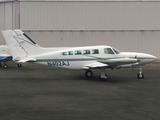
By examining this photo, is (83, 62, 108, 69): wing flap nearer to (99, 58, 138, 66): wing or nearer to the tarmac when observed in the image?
(99, 58, 138, 66): wing

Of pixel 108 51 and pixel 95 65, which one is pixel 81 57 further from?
pixel 108 51

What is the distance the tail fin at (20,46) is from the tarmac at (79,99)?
58.9 inches

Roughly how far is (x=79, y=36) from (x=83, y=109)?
23588 millimetres

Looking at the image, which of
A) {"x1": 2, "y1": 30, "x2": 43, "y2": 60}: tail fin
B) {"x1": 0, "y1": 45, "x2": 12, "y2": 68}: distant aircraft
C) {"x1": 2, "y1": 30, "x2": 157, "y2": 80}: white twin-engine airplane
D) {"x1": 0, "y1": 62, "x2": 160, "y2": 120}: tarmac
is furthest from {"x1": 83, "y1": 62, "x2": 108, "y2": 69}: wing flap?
{"x1": 0, "y1": 45, "x2": 12, "y2": 68}: distant aircraft

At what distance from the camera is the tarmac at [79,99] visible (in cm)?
1066

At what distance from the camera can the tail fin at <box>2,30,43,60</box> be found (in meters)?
19.8

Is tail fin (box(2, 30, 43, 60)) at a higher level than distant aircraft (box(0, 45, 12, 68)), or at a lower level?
higher

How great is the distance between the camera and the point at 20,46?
1986cm

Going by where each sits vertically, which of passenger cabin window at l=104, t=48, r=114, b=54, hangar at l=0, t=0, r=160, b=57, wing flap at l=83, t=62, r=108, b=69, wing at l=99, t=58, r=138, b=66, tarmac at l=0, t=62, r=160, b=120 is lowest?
tarmac at l=0, t=62, r=160, b=120

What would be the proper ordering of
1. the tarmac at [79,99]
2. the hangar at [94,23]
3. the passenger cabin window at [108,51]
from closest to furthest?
the tarmac at [79,99]
the passenger cabin window at [108,51]
the hangar at [94,23]

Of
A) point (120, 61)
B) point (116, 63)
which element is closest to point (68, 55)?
point (116, 63)

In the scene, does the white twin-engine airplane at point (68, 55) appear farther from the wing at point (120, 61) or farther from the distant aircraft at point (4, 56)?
the distant aircraft at point (4, 56)

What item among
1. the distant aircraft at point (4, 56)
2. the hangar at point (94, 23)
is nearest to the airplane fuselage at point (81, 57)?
the distant aircraft at point (4, 56)

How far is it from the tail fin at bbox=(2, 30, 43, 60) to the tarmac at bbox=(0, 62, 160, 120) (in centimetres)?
150
